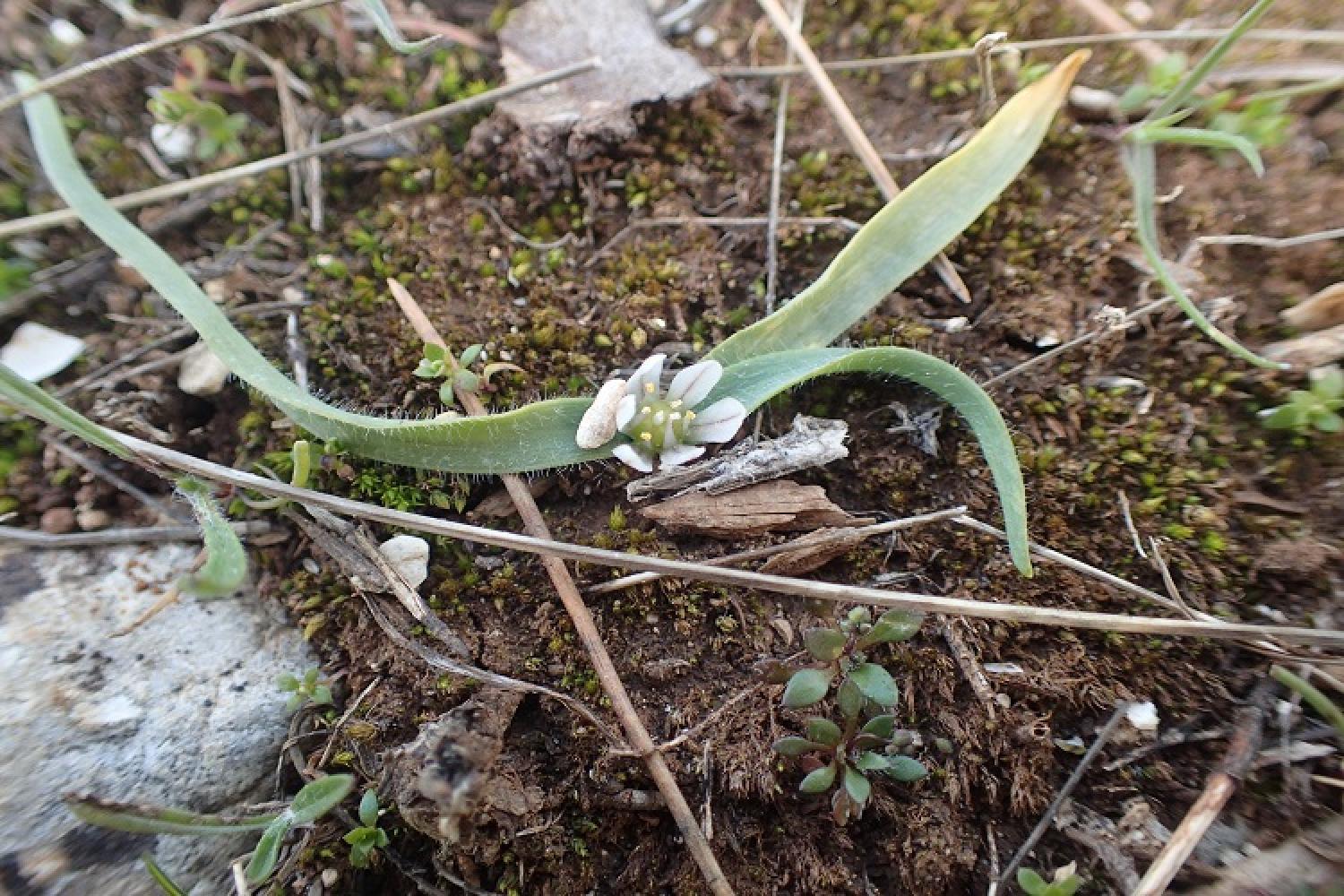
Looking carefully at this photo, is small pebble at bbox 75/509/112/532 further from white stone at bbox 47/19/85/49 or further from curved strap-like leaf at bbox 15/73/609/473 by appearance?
white stone at bbox 47/19/85/49

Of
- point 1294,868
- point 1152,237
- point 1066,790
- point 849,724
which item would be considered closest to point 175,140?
point 849,724

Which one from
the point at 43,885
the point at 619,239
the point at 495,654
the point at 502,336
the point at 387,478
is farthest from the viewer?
the point at 619,239

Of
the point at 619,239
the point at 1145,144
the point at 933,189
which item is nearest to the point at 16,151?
the point at 619,239

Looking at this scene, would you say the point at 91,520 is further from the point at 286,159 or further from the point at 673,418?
the point at 673,418

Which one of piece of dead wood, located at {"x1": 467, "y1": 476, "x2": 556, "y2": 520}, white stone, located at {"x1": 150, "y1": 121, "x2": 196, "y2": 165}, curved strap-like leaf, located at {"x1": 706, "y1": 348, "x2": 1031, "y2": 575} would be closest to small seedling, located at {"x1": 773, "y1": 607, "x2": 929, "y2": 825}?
curved strap-like leaf, located at {"x1": 706, "y1": 348, "x2": 1031, "y2": 575}

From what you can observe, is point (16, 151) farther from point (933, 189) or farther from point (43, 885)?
point (933, 189)

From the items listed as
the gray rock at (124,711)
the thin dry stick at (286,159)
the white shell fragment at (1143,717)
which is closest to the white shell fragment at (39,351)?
the thin dry stick at (286,159)
